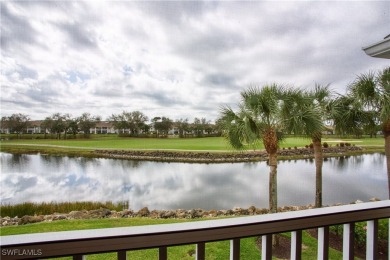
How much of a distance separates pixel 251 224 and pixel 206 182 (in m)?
1.89

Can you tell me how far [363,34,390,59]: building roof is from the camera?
1.10 m

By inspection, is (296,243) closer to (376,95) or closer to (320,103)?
(320,103)

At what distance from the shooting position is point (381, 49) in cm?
113

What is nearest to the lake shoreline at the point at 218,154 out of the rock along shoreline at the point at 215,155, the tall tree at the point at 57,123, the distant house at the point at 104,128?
the rock along shoreline at the point at 215,155

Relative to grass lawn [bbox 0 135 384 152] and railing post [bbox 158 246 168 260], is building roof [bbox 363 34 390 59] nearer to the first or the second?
grass lawn [bbox 0 135 384 152]

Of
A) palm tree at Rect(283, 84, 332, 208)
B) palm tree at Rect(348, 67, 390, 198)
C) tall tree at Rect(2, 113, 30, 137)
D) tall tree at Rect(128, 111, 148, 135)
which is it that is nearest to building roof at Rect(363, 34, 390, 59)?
palm tree at Rect(283, 84, 332, 208)

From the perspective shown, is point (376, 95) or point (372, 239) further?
point (376, 95)

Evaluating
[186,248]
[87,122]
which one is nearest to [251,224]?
[186,248]

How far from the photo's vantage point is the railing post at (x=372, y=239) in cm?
75

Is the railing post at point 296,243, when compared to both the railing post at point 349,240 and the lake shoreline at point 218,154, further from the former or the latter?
the lake shoreline at point 218,154

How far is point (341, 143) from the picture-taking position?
2.46 meters

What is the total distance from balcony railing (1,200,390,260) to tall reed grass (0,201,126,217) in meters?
1.52

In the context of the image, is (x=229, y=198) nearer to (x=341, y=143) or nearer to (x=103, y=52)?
(x=341, y=143)

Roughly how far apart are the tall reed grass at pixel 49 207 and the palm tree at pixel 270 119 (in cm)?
143
